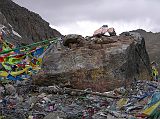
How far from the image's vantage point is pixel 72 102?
13406 millimetres

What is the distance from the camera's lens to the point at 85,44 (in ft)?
56.0

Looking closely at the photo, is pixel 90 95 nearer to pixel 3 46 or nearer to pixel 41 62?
pixel 41 62

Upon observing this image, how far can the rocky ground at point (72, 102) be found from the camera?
37.4 ft

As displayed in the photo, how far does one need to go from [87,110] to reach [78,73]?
364 centimetres

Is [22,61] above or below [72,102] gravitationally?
above

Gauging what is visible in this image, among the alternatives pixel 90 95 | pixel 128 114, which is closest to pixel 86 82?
pixel 90 95

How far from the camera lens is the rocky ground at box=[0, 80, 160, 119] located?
11414 millimetres

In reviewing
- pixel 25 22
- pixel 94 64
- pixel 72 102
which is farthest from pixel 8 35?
pixel 25 22

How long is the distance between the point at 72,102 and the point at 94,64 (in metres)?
2.81

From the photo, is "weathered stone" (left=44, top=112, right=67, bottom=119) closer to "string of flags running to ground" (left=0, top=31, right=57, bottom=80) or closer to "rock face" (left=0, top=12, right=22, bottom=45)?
"string of flags running to ground" (left=0, top=31, right=57, bottom=80)

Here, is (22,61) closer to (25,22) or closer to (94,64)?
(94,64)

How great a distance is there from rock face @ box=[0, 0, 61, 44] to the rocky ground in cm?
6774

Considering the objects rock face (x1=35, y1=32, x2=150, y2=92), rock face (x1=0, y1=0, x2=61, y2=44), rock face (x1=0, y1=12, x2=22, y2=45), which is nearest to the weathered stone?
rock face (x1=35, y1=32, x2=150, y2=92)

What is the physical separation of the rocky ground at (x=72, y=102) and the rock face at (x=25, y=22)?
6774cm
